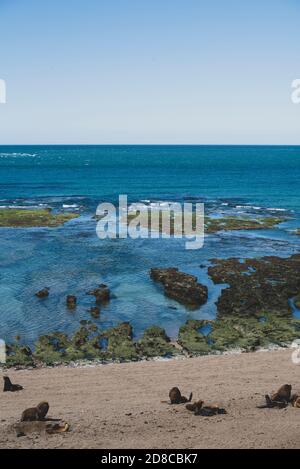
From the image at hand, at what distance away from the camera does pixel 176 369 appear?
77.9 ft

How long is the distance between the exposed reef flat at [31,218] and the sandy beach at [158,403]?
38.5 meters

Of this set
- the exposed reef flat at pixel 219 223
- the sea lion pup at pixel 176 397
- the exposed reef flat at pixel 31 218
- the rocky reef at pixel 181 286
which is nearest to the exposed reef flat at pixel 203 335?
the rocky reef at pixel 181 286

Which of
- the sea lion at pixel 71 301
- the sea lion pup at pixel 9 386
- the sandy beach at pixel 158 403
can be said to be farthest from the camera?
the sea lion at pixel 71 301

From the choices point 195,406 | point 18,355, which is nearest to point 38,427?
point 195,406

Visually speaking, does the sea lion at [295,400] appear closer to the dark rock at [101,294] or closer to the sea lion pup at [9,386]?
the sea lion pup at [9,386]

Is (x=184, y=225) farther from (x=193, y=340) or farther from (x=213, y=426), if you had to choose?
(x=213, y=426)

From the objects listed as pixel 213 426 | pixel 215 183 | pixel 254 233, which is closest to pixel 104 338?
pixel 213 426

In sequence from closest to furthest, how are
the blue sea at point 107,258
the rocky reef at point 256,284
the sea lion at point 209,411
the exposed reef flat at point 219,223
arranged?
the sea lion at point 209,411, the blue sea at point 107,258, the rocky reef at point 256,284, the exposed reef flat at point 219,223

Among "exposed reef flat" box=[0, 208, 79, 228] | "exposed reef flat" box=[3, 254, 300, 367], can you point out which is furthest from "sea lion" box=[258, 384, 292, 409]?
"exposed reef flat" box=[0, 208, 79, 228]

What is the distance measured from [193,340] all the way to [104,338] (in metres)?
5.15

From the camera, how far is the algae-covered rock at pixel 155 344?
26.1m

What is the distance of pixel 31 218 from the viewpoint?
63281 millimetres

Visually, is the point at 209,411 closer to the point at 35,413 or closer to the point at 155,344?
the point at 35,413

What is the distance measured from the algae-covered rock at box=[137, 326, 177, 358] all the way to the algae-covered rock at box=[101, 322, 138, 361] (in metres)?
0.52
